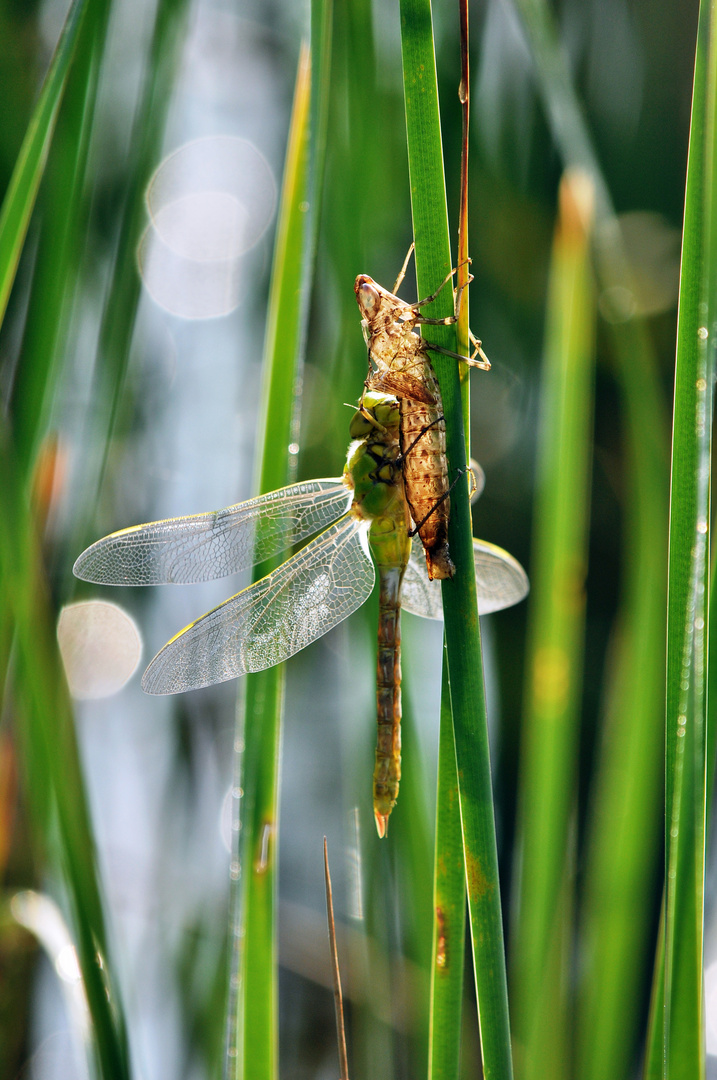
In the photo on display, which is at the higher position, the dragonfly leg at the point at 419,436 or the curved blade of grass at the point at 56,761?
the dragonfly leg at the point at 419,436

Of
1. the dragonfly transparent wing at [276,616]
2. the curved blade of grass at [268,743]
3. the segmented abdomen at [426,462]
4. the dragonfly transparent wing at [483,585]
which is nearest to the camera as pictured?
the curved blade of grass at [268,743]

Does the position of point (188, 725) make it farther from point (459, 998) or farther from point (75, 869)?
point (459, 998)

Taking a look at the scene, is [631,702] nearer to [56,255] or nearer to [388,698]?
[388,698]

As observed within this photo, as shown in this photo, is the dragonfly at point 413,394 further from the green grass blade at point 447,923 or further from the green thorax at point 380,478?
the green grass blade at point 447,923

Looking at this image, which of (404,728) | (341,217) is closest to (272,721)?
(404,728)

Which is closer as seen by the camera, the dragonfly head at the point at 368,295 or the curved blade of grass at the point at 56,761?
the curved blade of grass at the point at 56,761

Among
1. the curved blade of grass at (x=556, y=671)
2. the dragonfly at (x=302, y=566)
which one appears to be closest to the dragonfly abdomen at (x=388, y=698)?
the dragonfly at (x=302, y=566)

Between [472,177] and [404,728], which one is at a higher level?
[472,177]
